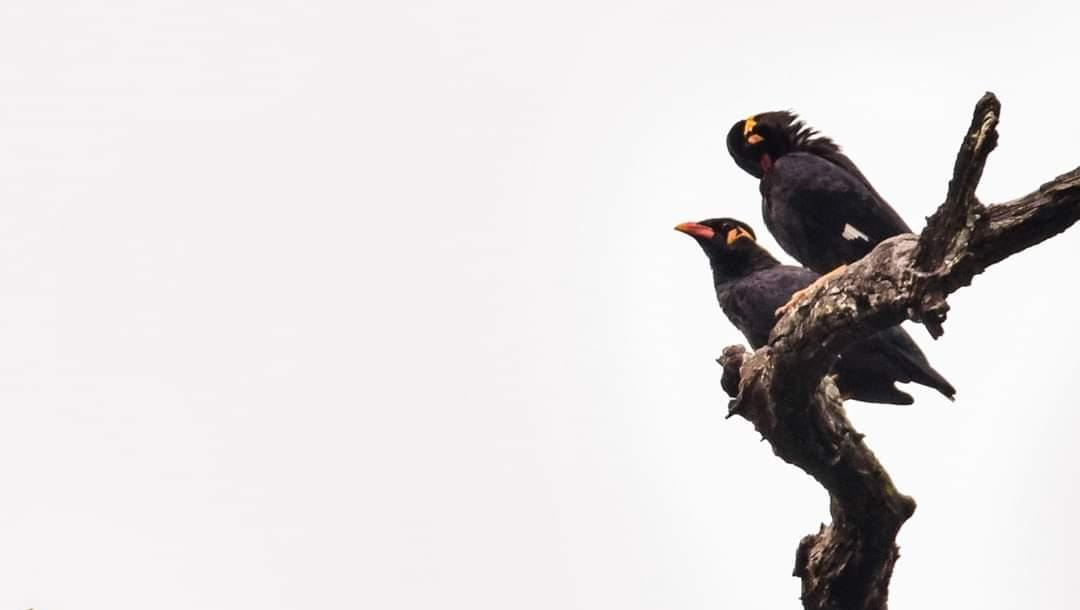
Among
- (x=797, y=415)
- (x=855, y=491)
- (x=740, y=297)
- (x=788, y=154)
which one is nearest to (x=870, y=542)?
(x=855, y=491)

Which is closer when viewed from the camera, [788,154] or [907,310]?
[907,310]

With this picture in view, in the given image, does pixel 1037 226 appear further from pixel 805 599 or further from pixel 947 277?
pixel 805 599

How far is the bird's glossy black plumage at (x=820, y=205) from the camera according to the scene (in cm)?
948

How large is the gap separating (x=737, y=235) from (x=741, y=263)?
224 mm

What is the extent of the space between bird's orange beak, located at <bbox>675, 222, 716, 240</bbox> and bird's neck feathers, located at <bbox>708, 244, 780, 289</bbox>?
0.61 feet

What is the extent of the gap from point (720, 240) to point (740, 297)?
619mm

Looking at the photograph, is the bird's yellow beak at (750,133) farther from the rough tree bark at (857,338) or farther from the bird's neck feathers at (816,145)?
the rough tree bark at (857,338)

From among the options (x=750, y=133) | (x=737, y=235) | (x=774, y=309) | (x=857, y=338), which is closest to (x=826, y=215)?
(x=737, y=235)

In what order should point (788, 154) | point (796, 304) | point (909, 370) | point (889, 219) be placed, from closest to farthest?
point (796, 304) < point (909, 370) < point (889, 219) < point (788, 154)

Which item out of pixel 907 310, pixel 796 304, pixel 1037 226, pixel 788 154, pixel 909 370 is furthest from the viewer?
pixel 788 154

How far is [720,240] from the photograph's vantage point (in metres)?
9.94

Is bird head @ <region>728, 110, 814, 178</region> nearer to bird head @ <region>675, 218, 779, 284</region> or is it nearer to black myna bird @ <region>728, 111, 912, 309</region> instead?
black myna bird @ <region>728, 111, 912, 309</region>

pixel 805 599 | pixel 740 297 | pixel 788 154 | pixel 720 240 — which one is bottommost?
pixel 805 599

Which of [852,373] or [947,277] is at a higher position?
[852,373]
